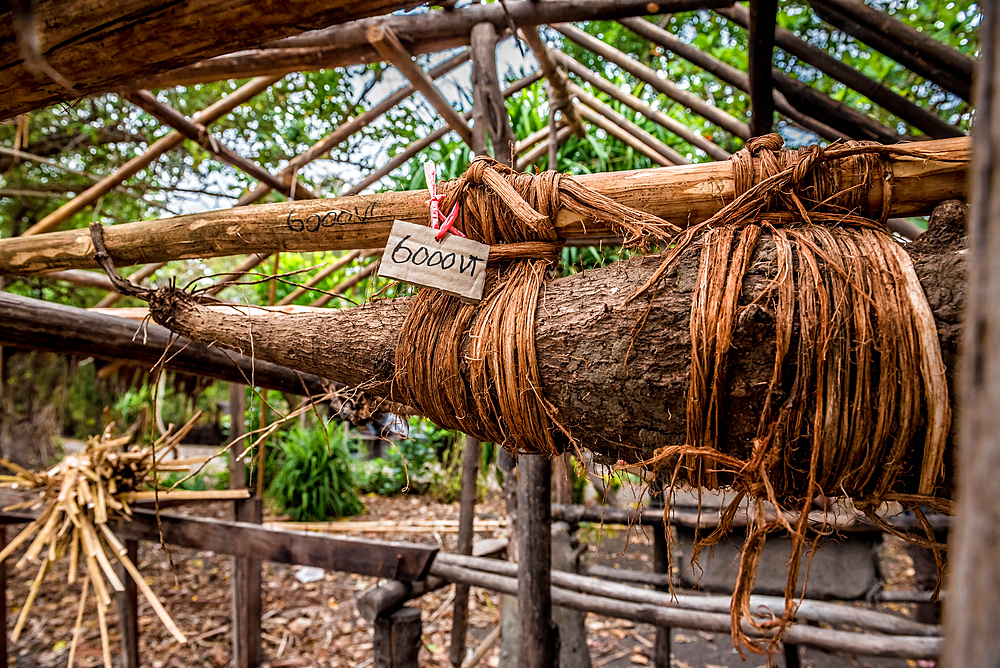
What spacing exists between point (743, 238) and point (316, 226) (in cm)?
76

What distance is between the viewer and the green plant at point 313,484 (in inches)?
231

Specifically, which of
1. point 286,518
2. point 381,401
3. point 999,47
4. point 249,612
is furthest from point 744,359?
point 286,518

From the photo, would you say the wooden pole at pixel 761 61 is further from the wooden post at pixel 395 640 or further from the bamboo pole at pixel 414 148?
the wooden post at pixel 395 640

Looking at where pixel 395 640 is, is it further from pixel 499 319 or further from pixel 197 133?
pixel 197 133

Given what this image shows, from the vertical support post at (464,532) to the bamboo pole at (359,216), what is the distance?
205 cm

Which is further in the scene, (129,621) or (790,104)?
(129,621)

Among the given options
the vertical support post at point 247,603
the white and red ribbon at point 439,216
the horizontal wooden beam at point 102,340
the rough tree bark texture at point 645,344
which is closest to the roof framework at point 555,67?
→ the horizontal wooden beam at point 102,340

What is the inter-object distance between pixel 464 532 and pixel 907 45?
2.81 meters

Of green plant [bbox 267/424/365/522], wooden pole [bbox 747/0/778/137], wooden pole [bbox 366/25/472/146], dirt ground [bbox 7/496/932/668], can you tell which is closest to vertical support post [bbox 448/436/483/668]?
dirt ground [bbox 7/496/932/668]

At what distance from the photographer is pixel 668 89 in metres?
2.69

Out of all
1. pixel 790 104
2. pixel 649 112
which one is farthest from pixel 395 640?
pixel 649 112

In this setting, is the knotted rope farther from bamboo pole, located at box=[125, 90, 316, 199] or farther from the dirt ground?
the dirt ground

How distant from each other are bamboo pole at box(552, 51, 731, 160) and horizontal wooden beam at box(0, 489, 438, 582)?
86.7 inches

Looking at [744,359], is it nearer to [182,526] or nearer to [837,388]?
[837,388]
